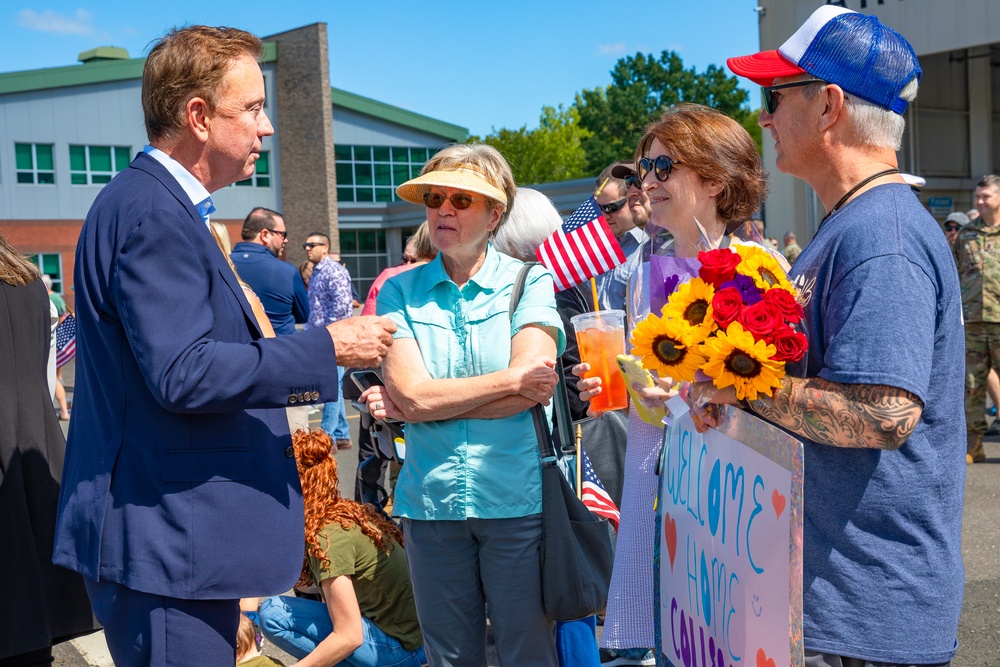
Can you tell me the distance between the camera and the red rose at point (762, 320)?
188 cm

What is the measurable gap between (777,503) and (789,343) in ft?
1.06

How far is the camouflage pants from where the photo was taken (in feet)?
25.7

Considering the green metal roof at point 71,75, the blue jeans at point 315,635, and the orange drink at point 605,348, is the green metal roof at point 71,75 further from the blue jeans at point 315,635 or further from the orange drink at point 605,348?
the orange drink at point 605,348

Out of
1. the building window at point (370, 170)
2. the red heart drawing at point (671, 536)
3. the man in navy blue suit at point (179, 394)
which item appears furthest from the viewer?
the building window at point (370, 170)

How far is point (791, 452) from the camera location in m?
1.84

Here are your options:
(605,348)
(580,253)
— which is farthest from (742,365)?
(580,253)

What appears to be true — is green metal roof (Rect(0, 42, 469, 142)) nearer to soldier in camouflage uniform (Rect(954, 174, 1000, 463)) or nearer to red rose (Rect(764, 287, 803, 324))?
soldier in camouflage uniform (Rect(954, 174, 1000, 463))

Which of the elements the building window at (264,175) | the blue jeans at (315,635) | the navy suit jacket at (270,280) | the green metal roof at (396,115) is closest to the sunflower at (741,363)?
the blue jeans at (315,635)

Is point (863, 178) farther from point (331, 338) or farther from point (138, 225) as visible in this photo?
point (138, 225)

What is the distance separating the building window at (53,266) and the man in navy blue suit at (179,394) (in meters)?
37.2

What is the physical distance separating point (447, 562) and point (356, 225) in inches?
1708

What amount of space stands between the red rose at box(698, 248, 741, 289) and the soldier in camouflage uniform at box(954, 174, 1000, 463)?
6692mm

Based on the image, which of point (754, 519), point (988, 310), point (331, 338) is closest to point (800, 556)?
point (754, 519)

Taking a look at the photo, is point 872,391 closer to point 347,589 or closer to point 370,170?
point 347,589
